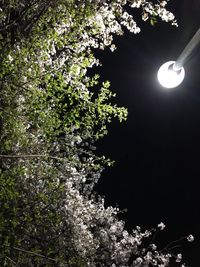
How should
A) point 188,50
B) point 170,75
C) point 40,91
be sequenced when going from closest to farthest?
point 188,50, point 170,75, point 40,91

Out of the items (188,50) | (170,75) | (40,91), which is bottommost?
(188,50)

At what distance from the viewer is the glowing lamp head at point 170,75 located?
195 inches

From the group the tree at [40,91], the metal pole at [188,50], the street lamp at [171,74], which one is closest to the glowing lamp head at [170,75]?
the street lamp at [171,74]

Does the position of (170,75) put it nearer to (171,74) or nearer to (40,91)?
(171,74)

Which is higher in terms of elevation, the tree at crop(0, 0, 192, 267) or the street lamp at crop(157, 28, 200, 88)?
the tree at crop(0, 0, 192, 267)

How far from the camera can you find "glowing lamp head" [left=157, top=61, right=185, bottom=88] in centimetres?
495

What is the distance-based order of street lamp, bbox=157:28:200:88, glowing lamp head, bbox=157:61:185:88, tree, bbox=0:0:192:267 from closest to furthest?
1. street lamp, bbox=157:28:200:88
2. glowing lamp head, bbox=157:61:185:88
3. tree, bbox=0:0:192:267

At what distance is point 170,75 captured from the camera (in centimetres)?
499

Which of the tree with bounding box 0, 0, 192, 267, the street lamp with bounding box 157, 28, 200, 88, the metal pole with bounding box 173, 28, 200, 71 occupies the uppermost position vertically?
the tree with bounding box 0, 0, 192, 267

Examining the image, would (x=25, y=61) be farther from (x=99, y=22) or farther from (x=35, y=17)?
(x=99, y=22)

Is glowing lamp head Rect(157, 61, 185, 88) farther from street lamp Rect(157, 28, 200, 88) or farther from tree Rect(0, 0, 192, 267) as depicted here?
tree Rect(0, 0, 192, 267)

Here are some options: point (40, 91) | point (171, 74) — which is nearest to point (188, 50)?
point (171, 74)

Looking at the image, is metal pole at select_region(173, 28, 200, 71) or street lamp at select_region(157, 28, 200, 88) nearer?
metal pole at select_region(173, 28, 200, 71)

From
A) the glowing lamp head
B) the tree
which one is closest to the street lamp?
the glowing lamp head
